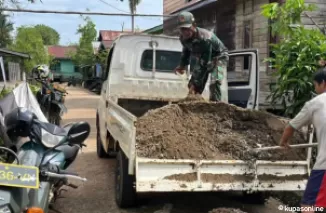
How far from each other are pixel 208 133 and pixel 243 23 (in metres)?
8.19

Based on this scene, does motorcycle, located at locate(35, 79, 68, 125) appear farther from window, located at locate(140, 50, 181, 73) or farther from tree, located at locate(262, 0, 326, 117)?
tree, located at locate(262, 0, 326, 117)

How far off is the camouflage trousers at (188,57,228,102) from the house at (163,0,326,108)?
10.3ft

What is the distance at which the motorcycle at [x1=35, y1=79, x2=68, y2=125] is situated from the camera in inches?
372

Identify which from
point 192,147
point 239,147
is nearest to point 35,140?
point 192,147

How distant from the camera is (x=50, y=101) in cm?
951

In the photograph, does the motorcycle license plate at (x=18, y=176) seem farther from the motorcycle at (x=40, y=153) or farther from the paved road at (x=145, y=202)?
the paved road at (x=145, y=202)

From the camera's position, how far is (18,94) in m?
6.51

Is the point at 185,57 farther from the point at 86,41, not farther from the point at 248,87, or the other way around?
the point at 86,41

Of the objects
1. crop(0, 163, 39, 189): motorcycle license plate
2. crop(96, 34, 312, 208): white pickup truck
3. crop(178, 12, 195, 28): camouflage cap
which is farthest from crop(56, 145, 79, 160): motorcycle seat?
crop(178, 12, 195, 28): camouflage cap

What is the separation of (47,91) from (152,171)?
247 inches

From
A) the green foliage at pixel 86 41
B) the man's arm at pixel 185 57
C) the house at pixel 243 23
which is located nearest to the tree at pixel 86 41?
the green foliage at pixel 86 41

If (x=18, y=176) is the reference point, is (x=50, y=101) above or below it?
below

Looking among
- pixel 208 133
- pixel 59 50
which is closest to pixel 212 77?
pixel 208 133

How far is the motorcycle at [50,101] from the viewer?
945cm
